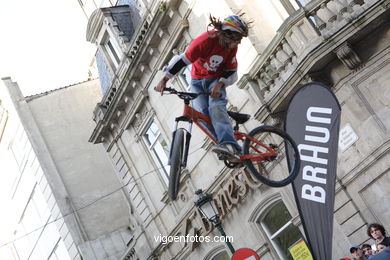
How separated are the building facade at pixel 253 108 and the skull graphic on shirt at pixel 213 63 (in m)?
4.94

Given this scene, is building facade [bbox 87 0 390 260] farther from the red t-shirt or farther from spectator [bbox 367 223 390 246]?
the red t-shirt

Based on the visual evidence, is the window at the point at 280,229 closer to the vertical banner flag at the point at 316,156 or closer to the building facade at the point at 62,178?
the vertical banner flag at the point at 316,156

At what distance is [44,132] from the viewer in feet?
97.9

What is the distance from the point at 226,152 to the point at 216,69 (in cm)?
121

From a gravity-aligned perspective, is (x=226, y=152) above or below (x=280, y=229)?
below

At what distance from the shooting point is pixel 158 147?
2147 centimetres

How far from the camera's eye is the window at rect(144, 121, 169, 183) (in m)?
21.1

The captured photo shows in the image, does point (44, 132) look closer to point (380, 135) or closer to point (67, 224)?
point (67, 224)

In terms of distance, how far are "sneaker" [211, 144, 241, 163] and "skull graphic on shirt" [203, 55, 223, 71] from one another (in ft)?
3.64

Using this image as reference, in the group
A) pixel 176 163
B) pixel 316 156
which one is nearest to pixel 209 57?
pixel 176 163

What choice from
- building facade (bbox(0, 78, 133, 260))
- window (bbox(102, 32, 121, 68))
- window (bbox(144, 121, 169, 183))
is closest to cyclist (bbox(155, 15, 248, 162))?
window (bbox(144, 121, 169, 183))

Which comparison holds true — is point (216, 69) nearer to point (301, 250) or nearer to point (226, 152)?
point (226, 152)

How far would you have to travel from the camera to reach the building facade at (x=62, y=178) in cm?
2778

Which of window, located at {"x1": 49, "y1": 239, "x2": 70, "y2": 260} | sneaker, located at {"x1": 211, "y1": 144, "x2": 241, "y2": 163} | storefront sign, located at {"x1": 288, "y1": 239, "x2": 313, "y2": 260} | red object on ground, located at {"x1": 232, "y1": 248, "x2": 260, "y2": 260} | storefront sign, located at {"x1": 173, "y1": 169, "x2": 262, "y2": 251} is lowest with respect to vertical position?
storefront sign, located at {"x1": 288, "y1": 239, "x2": 313, "y2": 260}
